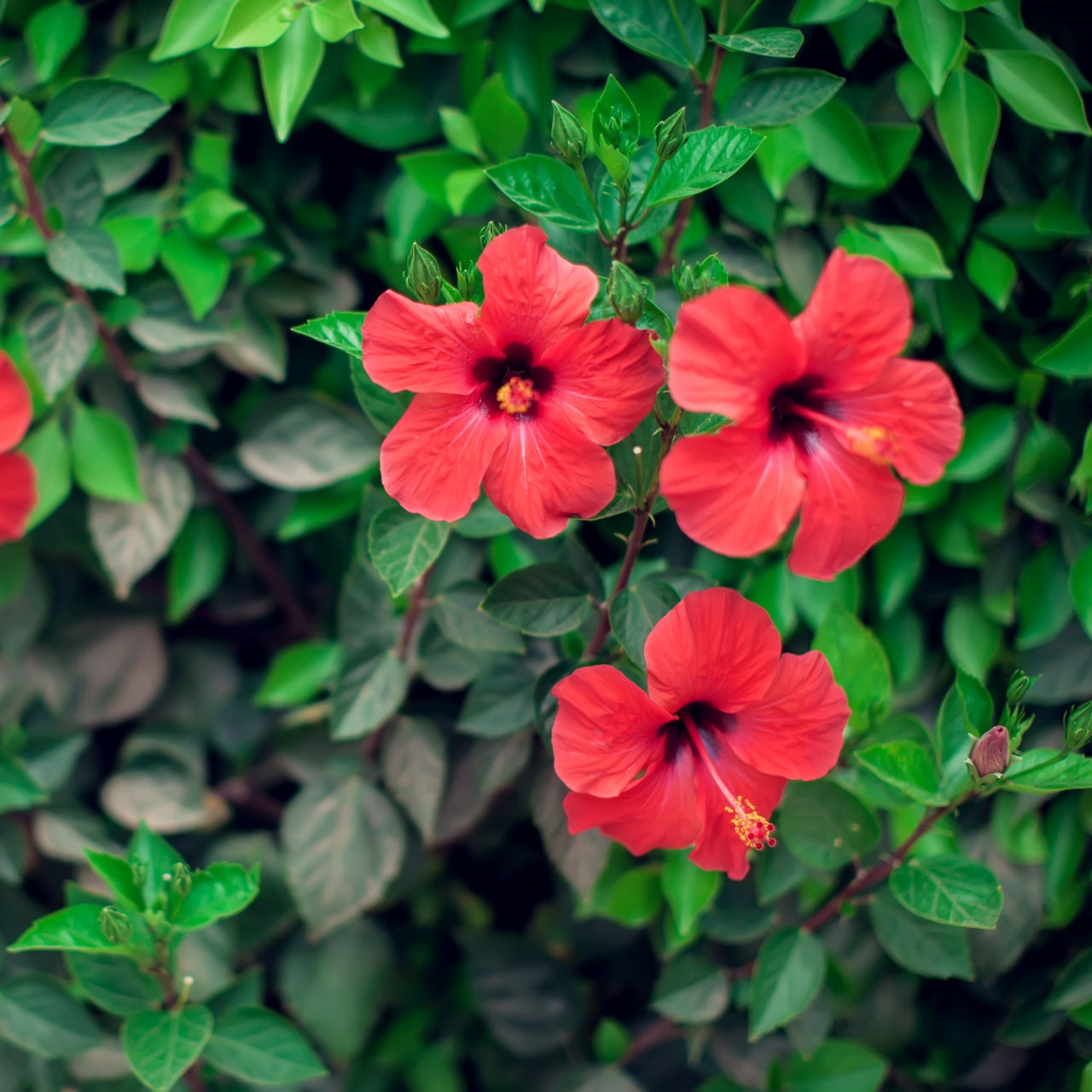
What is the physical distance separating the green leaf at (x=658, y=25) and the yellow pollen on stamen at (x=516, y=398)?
0.38m

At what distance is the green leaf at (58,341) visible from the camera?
1048 millimetres

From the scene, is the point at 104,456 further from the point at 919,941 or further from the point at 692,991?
the point at 919,941

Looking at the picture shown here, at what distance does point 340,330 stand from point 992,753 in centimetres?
66

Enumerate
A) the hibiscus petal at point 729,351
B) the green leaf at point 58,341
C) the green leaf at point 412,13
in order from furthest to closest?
the green leaf at point 58,341 → the green leaf at point 412,13 → the hibiscus petal at point 729,351

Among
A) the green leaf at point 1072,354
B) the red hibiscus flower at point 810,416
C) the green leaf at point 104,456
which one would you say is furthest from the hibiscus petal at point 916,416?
the green leaf at point 104,456

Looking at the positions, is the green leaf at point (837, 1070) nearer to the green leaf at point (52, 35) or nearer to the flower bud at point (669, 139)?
the flower bud at point (669, 139)

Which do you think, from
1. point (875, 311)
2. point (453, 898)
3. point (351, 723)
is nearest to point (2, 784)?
point (351, 723)

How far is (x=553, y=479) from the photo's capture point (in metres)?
0.73

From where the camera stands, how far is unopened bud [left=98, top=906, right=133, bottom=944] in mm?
854

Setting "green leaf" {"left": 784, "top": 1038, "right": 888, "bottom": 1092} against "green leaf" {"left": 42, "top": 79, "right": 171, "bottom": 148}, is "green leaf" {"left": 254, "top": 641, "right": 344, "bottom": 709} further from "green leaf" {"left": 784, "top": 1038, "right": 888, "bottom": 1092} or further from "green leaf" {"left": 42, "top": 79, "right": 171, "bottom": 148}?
"green leaf" {"left": 784, "top": 1038, "right": 888, "bottom": 1092}

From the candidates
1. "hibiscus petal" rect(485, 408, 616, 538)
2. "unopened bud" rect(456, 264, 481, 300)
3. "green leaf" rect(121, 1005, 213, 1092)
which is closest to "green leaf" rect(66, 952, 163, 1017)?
"green leaf" rect(121, 1005, 213, 1092)

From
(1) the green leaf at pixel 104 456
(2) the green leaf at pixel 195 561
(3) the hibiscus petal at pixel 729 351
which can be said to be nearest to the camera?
(3) the hibiscus petal at pixel 729 351

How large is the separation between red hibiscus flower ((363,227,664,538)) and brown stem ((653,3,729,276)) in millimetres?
305

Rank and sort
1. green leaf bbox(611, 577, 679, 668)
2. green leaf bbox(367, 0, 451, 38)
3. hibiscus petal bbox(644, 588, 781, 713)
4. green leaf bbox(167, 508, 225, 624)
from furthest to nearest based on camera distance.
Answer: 1. green leaf bbox(167, 508, 225, 624)
2. green leaf bbox(367, 0, 451, 38)
3. green leaf bbox(611, 577, 679, 668)
4. hibiscus petal bbox(644, 588, 781, 713)
